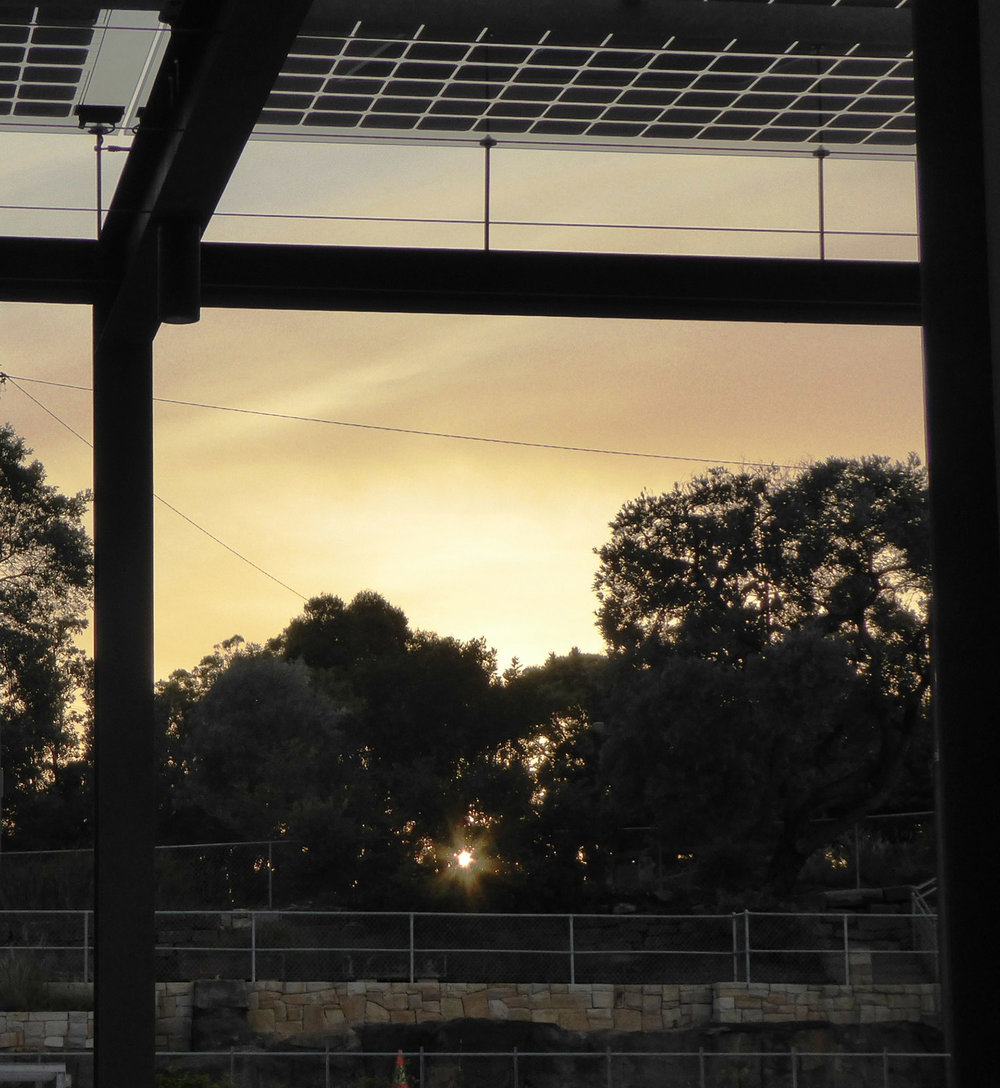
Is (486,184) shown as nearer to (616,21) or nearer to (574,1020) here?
(616,21)

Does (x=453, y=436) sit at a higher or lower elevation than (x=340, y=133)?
higher

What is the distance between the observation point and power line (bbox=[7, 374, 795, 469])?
17422mm

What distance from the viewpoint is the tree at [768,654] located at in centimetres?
1541

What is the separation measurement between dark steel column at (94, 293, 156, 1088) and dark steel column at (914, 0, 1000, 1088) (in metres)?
3.66

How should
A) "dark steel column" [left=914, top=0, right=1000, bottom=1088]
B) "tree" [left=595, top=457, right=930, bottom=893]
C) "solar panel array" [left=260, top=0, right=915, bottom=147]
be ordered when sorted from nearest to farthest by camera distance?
1. "dark steel column" [left=914, top=0, right=1000, bottom=1088]
2. "solar panel array" [left=260, top=0, right=915, bottom=147]
3. "tree" [left=595, top=457, right=930, bottom=893]

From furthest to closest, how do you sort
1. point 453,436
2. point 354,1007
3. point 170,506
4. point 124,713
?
point 453,436, point 170,506, point 354,1007, point 124,713

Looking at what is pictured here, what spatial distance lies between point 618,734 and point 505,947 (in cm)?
301

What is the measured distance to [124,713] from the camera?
4473 millimetres

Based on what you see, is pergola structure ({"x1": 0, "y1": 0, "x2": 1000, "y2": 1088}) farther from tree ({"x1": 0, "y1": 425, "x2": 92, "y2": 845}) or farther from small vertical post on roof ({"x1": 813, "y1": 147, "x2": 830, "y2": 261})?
tree ({"x1": 0, "y1": 425, "x2": 92, "y2": 845})

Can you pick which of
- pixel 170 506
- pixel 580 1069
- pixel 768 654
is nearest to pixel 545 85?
pixel 580 1069

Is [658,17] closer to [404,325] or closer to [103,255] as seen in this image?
[103,255]

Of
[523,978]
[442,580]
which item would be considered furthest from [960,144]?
[442,580]

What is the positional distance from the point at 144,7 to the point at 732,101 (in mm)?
Result: 2250

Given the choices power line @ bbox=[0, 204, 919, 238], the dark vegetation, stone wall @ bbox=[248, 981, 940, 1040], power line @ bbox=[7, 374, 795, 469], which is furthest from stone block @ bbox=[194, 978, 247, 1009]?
power line @ bbox=[0, 204, 919, 238]
